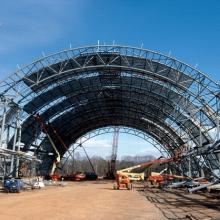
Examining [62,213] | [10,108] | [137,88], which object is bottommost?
[62,213]

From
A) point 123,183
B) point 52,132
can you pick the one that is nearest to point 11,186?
point 123,183

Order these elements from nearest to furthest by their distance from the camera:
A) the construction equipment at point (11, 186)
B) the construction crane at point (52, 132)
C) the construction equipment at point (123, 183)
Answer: the construction equipment at point (11, 186) → the construction equipment at point (123, 183) → the construction crane at point (52, 132)

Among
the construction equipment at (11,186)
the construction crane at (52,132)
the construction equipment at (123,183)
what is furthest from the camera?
the construction crane at (52,132)

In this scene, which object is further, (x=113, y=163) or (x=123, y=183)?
(x=113, y=163)

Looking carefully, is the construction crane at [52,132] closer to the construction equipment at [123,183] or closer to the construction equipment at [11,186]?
the construction equipment at [123,183]

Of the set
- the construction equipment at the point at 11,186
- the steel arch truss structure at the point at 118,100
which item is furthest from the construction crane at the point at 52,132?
the construction equipment at the point at 11,186

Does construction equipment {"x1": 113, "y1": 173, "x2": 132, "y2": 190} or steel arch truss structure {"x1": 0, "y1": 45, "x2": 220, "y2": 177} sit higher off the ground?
steel arch truss structure {"x1": 0, "y1": 45, "x2": 220, "y2": 177}

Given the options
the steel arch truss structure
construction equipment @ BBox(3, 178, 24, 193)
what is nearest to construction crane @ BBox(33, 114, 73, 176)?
the steel arch truss structure

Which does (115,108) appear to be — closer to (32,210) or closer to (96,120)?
(96,120)

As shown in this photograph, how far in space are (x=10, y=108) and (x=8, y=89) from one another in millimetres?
3097

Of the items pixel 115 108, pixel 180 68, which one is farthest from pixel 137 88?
pixel 115 108

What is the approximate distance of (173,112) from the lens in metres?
51.8

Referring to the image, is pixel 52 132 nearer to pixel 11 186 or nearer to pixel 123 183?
pixel 123 183

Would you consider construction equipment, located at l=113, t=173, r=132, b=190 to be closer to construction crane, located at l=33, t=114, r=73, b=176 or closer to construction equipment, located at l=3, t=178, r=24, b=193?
construction crane, located at l=33, t=114, r=73, b=176
